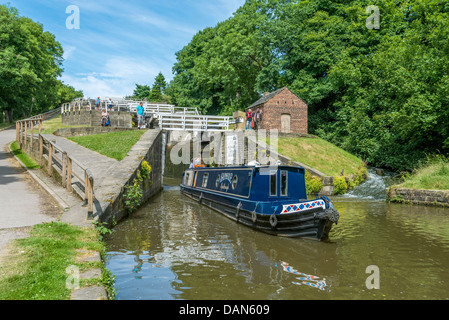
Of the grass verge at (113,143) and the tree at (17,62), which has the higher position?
the tree at (17,62)

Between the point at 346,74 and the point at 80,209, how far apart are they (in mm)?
26257

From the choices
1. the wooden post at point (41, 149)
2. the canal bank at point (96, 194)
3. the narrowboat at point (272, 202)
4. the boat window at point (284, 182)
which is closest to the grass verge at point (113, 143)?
the canal bank at point (96, 194)

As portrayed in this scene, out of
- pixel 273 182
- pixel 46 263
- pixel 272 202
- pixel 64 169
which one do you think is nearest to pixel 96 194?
pixel 64 169

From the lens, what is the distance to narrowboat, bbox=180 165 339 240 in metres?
8.67

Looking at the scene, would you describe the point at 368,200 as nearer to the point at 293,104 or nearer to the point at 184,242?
the point at 184,242

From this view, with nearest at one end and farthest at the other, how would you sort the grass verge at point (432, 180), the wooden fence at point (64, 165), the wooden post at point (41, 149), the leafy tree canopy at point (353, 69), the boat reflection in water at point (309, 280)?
the boat reflection in water at point (309, 280), the wooden fence at point (64, 165), the wooden post at point (41, 149), the grass verge at point (432, 180), the leafy tree canopy at point (353, 69)

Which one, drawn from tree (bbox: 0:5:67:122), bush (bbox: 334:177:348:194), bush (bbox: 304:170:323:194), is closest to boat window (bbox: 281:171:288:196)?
bush (bbox: 304:170:323:194)

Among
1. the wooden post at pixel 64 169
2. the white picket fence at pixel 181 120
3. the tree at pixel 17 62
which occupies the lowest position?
the wooden post at pixel 64 169

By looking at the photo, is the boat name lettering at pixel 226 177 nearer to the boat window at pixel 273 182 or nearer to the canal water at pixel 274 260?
the canal water at pixel 274 260

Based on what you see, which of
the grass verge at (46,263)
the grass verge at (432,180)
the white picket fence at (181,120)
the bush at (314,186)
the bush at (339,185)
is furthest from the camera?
the white picket fence at (181,120)

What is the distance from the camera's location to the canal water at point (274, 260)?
17.9 ft

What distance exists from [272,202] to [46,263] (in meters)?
6.27

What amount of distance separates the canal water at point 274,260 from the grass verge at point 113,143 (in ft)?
16.9

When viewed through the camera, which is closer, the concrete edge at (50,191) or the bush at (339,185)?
the concrete edge at (50,191)
